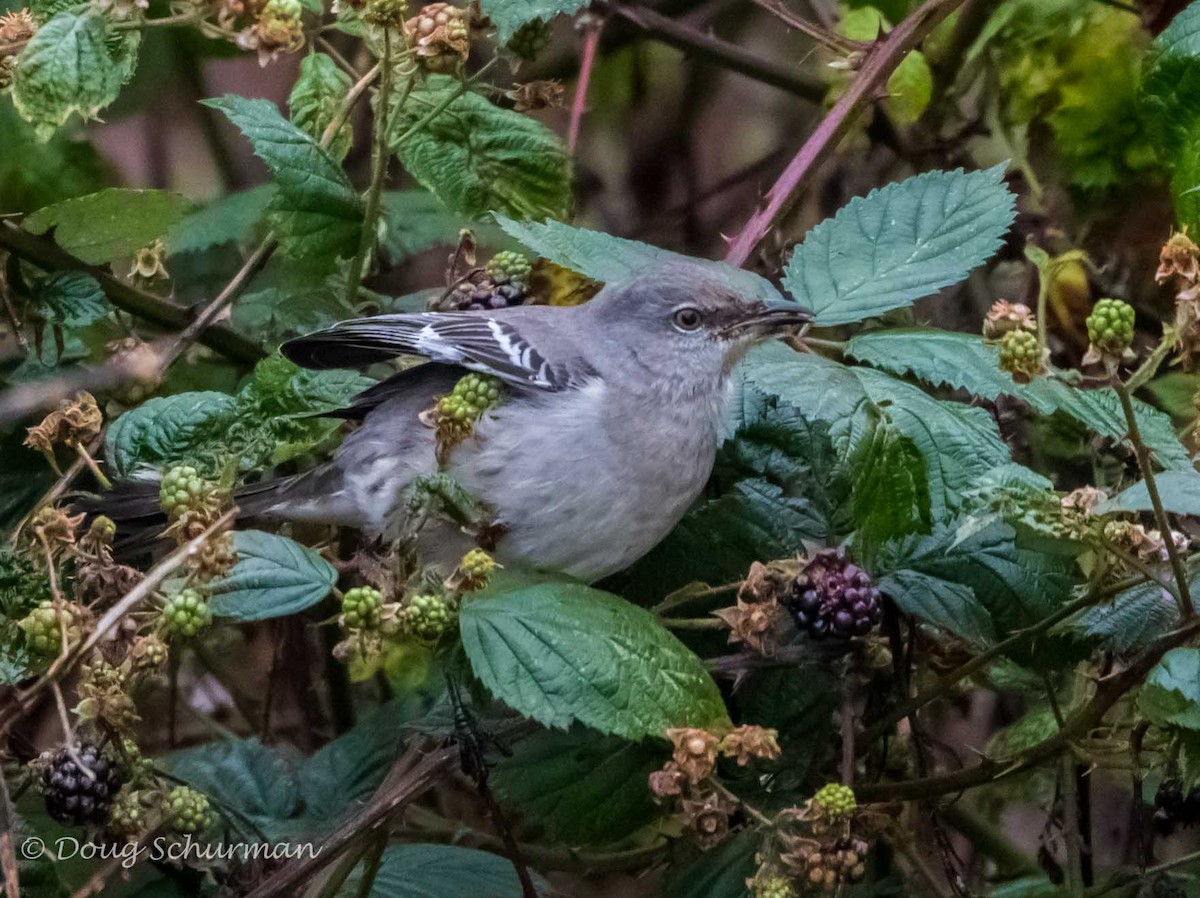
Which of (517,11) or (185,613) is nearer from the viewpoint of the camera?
(185,613)

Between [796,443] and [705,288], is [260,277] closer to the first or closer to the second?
[705,288]

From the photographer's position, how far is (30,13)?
2209 millimetres

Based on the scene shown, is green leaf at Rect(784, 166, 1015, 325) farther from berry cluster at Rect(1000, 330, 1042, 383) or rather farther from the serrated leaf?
berry cluster at Rect(1000, 330, 1042, 383)

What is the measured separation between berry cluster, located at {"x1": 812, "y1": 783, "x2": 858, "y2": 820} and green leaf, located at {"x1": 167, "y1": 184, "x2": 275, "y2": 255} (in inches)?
75.6

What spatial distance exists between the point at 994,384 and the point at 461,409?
2.48 ft

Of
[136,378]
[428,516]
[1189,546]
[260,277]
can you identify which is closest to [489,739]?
[428,516]

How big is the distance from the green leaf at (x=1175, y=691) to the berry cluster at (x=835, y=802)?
0.39 meters

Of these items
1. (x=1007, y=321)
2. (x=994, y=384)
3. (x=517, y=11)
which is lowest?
(x=994, y=384)

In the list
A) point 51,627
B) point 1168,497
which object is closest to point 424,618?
point 51,627

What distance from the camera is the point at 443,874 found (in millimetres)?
2270

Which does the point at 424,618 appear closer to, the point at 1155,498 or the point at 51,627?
the point at 51,627

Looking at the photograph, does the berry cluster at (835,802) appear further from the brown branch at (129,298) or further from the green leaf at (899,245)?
the brown branch at (129,298)

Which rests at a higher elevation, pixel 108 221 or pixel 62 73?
pixel 62 73

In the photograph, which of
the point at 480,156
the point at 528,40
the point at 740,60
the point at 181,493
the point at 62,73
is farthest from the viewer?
the point at 740,60
